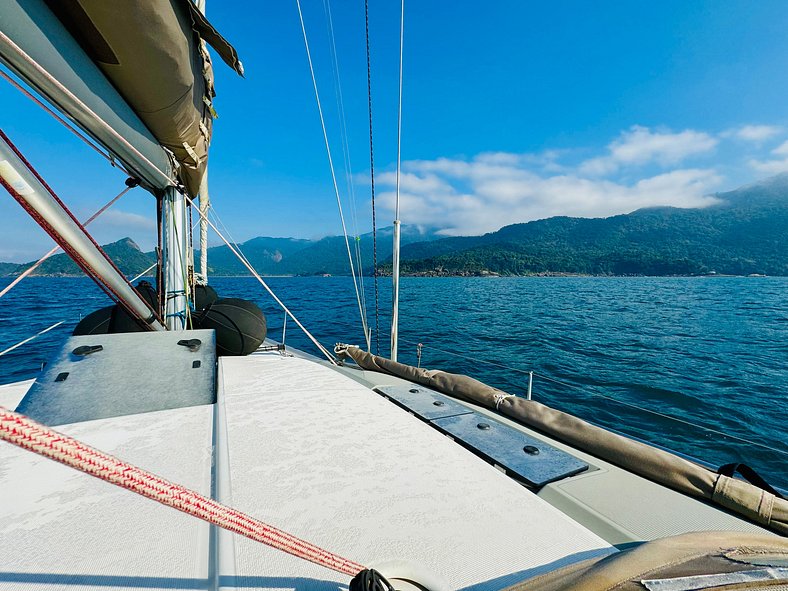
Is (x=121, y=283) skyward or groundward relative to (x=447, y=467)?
skyward

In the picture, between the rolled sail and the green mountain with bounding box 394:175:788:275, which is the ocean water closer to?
the rolled sail

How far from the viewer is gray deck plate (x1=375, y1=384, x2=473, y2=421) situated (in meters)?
2.52

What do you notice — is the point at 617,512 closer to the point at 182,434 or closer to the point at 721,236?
the point at 182,434

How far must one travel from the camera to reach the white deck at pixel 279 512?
1035 mm

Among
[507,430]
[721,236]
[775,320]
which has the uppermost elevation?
[721,236]

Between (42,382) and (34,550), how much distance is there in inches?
63.0

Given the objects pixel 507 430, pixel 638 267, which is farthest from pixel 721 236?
pixel 507 430

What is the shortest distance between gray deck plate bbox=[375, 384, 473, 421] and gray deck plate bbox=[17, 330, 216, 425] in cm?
136

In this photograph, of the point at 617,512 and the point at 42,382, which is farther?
the point at 42,382

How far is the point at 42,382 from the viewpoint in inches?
87.0

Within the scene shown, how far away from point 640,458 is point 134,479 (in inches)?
92.8

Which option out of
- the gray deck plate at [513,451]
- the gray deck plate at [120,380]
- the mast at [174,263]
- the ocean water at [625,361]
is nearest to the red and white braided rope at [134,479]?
the gray deck plate at [513,451]

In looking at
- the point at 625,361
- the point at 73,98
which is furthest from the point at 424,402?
the point at 625,361

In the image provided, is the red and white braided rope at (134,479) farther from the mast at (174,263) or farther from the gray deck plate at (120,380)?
the mast at (174,263)
